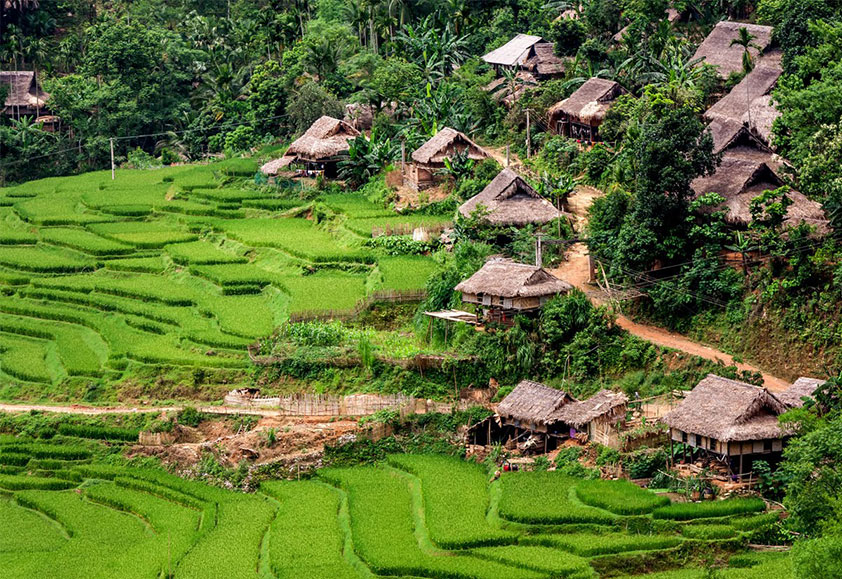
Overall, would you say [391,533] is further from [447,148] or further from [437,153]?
[447,148]

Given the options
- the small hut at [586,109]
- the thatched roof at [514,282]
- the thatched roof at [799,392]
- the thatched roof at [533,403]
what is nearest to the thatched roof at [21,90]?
the small hut at [586,109]

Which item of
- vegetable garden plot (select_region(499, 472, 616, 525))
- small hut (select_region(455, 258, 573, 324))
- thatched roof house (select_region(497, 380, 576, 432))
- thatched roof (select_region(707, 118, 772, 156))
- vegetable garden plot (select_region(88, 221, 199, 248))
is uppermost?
thatched roof (select_region(707, 118, 772, 156))

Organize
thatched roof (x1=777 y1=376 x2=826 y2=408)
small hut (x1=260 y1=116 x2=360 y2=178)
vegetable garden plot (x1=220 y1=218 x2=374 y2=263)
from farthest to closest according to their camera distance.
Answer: small hut (x1=260 y1=116 x2=360 y2=178) < vegetable garden plot (x1=220 y1=218 x2=374 y2=263) < thatched roof (x1=777 y1=376 x2=826 y2=408)

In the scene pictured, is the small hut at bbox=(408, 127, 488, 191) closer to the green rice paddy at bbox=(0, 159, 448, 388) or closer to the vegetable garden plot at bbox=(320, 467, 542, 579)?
the green rice paddy at bbox=(0, 159, 448, 388)

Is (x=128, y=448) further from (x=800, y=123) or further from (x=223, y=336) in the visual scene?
(x=800, y=123)

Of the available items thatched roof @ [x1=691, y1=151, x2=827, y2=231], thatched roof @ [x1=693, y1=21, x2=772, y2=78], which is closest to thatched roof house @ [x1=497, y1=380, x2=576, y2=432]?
thatched roof @ [x1=691, y1=151, x2=827, y2=231]

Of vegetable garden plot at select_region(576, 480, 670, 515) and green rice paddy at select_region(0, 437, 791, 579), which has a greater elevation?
vegetable garden plot at select_region(576, 480, 670, 515)

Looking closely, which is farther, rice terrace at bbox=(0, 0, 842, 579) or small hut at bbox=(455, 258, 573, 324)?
small hut at bbox=(455, 258, 573, 324)
